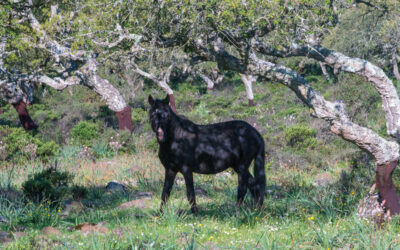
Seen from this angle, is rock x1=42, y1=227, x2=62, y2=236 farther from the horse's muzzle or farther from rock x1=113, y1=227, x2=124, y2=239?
the horse's muzzle

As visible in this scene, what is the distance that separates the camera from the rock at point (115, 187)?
1038cm

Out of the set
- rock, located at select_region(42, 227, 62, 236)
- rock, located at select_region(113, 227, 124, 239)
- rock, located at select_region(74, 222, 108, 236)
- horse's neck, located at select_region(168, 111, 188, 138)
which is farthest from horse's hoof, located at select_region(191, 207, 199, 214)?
rock, located at select_region(42, 227, 62, 236)

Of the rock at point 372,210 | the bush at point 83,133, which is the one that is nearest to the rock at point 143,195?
the rock at point 372,210

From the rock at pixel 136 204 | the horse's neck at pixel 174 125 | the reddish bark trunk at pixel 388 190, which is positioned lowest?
the rock at pixel 136 204

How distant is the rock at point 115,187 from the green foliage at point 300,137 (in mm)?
6741

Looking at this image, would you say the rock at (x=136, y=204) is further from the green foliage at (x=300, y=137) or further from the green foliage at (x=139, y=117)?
the green foliage at (x=139, y=117)

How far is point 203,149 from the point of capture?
7879 mm

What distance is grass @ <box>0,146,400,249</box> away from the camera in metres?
5.34

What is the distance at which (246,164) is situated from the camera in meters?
8.15

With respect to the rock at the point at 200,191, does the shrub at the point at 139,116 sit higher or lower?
higher

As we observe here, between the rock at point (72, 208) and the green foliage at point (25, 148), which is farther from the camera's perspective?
the green foliage at point (25, 148)

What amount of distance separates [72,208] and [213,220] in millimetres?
2985

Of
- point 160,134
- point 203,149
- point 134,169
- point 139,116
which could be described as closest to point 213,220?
point 203,149

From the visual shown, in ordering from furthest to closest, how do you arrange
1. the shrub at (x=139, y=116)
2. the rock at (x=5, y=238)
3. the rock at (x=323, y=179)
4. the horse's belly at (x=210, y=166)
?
the shrub at (x=139, y=116)
the rock at (x=323, y=179)
the horse's belly at (x=210, y=166)
the rock at (x=5, y=238)
